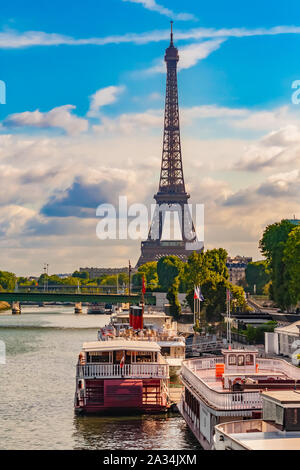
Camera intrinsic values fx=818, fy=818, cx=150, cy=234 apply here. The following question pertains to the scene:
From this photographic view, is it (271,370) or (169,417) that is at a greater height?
A: (271,370)

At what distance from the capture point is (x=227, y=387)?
1190 inches

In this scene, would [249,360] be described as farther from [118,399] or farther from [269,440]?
[269,440]

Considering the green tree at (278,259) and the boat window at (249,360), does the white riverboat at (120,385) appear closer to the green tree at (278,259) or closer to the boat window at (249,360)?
the boat window at (249,360)

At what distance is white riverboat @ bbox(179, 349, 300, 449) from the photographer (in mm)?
27297

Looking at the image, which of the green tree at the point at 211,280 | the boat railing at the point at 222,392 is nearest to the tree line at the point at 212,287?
the green tree at the point at 211,280

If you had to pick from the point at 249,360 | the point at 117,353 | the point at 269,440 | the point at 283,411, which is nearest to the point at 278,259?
the point at 117,353

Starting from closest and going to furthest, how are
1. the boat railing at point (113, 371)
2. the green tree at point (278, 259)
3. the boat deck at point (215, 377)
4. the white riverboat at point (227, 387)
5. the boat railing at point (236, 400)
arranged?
the boat railing at point (236, 400)
the white riverboat at point (227, 387)
the boat deck at point (215, 377)
the boat railing at point (113, 371)
the green tree at point (278, 259)

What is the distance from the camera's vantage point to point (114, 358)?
4047 cm

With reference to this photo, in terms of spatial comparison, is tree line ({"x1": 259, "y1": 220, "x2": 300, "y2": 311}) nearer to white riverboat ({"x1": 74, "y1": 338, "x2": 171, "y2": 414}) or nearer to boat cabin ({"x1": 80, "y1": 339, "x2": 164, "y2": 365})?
boat cabin ({"x1": 80, "y1": 339, "x2": 164, "y2": 365})

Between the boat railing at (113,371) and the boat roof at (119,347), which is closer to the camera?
the boat railing at (113,371)

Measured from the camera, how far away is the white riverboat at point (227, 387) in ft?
89.6
